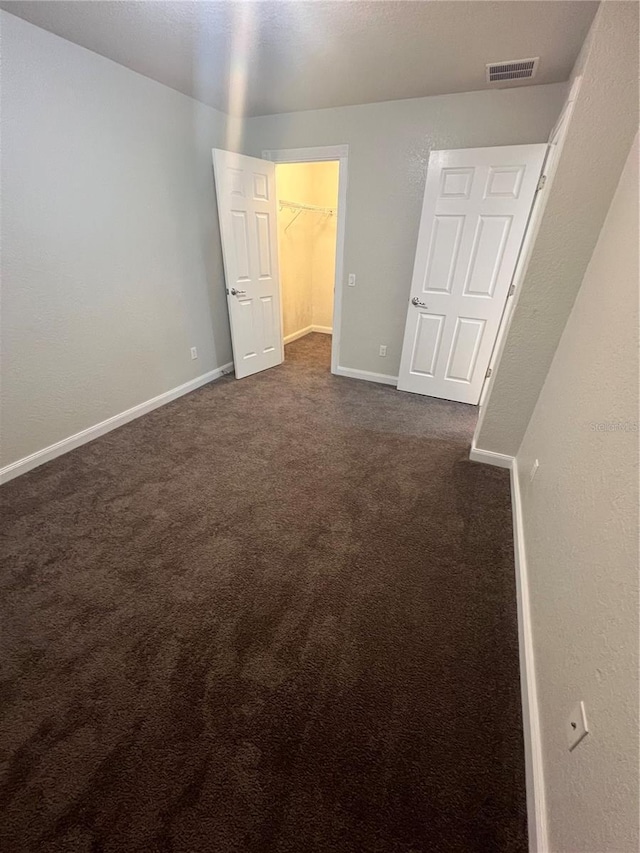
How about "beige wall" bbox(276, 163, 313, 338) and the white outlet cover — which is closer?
the white outlet cover

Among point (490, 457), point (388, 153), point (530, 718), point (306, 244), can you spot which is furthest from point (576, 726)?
point (306, 244)

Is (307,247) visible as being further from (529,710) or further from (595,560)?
(529,710)

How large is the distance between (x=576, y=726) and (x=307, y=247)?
5359 millimetres

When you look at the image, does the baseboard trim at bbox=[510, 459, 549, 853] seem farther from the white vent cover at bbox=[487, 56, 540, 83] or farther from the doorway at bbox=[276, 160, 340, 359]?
the doorway at bbox=[276, 160, 340, 359]

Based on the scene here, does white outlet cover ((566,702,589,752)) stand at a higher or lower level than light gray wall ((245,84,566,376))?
lower

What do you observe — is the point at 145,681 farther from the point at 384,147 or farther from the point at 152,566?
the point at 384,147

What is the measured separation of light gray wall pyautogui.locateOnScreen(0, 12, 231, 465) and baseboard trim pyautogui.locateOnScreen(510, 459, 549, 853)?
294 centimetres

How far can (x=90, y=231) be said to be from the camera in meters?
2.37

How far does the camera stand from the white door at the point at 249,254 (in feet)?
10.3

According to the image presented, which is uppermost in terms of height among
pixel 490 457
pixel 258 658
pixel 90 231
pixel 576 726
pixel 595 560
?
pixel 90 231

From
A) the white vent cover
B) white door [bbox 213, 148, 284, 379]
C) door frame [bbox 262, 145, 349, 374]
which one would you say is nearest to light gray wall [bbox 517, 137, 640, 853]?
the white vent cover

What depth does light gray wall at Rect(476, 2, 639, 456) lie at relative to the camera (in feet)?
4.84

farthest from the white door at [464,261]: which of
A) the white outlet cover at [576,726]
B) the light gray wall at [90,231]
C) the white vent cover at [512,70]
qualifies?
the white outlet cover at [576,726]

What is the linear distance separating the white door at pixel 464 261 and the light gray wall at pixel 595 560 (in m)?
1.27
